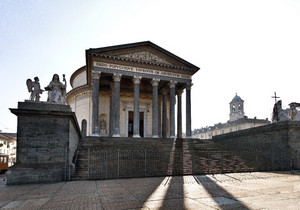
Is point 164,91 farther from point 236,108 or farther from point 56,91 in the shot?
point 236,108

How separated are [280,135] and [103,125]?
17.9 metres

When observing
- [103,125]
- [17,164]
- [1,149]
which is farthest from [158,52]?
[1,149]

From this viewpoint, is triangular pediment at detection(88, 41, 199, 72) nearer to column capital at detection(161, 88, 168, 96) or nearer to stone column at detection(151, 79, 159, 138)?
stone column at detection(151, 79, 159, 138)

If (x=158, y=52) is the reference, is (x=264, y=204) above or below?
below

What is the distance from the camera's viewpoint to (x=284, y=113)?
55.2ft

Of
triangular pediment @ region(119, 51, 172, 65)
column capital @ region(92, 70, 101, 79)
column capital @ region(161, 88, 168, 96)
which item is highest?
triangular pediment @ region(119, 51, 172, 65)

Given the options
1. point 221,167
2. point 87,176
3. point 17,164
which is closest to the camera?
point 17,164

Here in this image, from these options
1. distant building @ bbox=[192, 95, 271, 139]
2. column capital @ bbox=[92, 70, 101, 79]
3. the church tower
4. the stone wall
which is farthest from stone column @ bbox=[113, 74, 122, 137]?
the church tower

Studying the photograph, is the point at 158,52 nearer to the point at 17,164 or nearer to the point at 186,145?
the point at 186,145

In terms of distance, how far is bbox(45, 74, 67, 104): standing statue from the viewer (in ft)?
38.0

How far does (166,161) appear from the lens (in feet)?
44.2

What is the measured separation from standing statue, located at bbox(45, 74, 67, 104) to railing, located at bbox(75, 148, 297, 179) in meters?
3.03

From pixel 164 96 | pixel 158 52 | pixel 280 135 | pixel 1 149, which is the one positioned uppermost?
pixel 158 52

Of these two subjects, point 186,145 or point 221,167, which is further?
point 186,145
